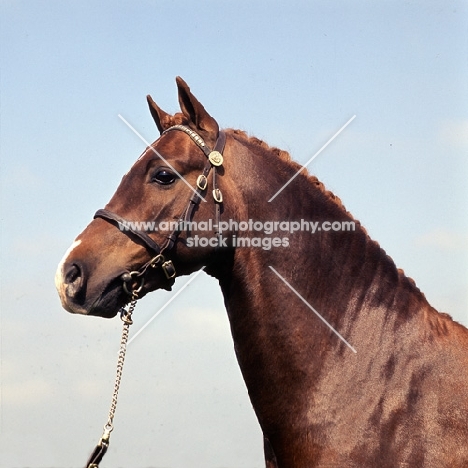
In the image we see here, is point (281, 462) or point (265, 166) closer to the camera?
point (281, 462)

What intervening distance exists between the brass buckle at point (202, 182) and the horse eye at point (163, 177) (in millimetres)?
208

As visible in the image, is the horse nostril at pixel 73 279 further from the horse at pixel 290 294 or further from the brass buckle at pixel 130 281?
the brass buckle at pixel 130 281

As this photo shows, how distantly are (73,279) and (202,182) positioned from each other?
1.18m

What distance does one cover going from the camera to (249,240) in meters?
5.50

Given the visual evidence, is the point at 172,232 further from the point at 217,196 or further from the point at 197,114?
the point at 197,114

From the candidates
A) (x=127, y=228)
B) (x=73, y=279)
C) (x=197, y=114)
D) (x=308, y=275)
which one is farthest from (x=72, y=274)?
(x=308, y=275)

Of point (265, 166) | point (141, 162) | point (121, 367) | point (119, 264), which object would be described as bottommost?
point (121, 367)

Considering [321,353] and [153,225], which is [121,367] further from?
[321,353]

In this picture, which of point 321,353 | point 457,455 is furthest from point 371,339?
point 457,455

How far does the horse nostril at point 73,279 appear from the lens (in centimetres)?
515

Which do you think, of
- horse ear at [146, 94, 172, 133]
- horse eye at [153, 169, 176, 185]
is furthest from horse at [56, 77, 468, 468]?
horse ear at [146, 94, 172, 133]

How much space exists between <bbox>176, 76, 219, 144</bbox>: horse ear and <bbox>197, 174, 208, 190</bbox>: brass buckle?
37cm

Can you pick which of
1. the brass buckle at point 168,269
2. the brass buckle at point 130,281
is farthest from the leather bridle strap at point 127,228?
the brass buckle at point 130,281

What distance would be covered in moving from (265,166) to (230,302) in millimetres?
1096
